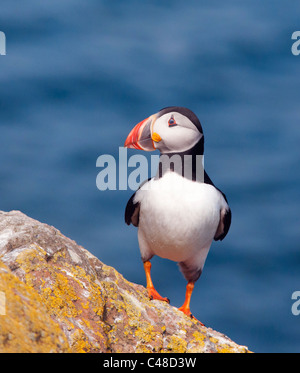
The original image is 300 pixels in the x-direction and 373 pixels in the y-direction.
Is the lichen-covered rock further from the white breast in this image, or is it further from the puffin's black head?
the puffin's black head

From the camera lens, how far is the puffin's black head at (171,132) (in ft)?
23.5

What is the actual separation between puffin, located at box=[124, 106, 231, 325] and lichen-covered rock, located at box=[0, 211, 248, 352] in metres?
1.05

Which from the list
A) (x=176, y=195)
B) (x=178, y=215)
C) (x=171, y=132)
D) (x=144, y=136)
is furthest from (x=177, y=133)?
(x=178, y=215)

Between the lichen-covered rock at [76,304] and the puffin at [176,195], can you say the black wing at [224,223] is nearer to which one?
the puffin at [176,195]

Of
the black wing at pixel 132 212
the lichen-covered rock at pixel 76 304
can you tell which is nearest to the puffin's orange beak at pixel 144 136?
the black wing at pixel 132 212

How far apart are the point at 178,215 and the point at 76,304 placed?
230 centimetres

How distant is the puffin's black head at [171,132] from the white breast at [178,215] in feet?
1.01

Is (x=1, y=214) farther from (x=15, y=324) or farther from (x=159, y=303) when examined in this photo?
(x=15, y=324)

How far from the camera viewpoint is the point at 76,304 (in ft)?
16.1

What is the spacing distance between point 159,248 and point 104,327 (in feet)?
7.72

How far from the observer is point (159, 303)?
610 cm
